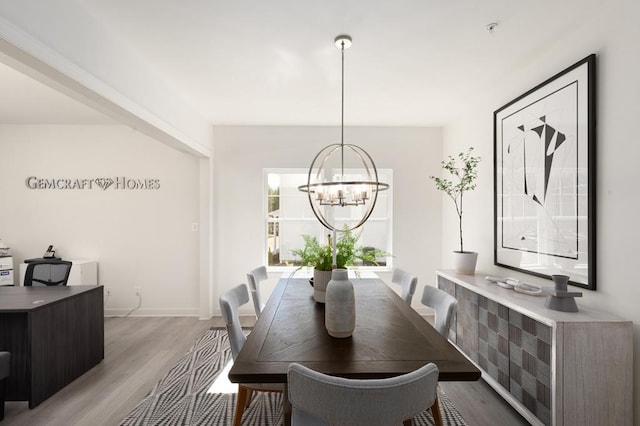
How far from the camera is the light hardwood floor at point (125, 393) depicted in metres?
2.23

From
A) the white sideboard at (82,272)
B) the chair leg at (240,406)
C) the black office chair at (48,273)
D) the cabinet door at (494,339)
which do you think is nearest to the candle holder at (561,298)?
the cabinet door at (494,339)

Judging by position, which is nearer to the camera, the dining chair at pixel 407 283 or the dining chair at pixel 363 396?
the dining chair at pixel 363 396

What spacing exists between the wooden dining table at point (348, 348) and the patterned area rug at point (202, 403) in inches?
32.6

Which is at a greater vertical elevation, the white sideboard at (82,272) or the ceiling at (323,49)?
the ceiling at (323,49)

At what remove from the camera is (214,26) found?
2.15m

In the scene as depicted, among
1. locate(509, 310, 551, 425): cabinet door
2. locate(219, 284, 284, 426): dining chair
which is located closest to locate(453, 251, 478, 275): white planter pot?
locate(509, 310, 551, 425): cabinet door

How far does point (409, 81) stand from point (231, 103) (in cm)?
196

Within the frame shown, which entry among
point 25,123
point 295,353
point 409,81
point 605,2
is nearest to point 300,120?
point 409,81

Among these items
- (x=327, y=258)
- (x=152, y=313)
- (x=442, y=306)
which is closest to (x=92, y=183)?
(x=152, y=313)

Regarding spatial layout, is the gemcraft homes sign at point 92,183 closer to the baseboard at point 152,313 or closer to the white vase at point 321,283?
the baseboard at point 152,313

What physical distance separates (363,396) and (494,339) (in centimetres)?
190

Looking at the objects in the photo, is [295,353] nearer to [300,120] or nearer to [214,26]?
[214,26]

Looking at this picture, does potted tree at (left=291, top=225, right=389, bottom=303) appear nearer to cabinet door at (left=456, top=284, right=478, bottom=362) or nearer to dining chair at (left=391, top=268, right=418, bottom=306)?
dining chair at (left=391, top=268, right=418, bottom=306)

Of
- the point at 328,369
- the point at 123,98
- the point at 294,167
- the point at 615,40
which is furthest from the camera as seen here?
the point at 294,167
